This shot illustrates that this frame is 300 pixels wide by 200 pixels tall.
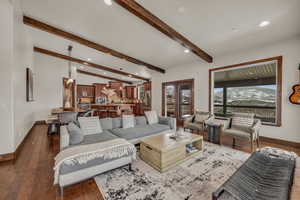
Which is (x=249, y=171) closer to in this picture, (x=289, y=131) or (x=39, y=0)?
(x=289, y=131)

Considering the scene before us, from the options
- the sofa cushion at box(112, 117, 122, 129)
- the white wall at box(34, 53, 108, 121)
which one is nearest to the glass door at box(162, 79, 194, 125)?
the sofa cushion at box(112, 117, 122, 129)

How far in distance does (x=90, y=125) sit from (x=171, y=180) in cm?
205

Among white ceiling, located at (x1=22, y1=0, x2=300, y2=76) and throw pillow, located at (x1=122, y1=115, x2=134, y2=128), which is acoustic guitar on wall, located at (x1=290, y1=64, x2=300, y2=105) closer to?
white ceiling, located at (x1=22, y1=0, x2=300, y2=76)

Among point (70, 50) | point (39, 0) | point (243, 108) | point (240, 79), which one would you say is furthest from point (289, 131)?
point (70, 50)

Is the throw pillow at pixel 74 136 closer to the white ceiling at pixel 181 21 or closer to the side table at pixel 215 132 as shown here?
the white ceiling at pixel 181 21

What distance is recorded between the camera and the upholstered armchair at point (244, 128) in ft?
9.59

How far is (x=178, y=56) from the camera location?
5.04 m

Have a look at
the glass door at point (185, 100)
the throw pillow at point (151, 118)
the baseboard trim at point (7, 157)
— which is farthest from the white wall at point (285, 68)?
the baseboard trim at point (7, 157)

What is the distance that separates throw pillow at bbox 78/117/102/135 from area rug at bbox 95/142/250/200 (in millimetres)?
1068

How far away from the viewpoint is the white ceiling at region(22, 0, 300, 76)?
239 centimetres

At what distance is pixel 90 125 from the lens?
2.80 metres

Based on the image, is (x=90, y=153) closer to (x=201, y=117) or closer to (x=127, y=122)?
(x=127, y=122)

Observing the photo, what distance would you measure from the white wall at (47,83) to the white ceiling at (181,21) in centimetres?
174

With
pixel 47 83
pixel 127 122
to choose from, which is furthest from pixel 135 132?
pixel 47 83
